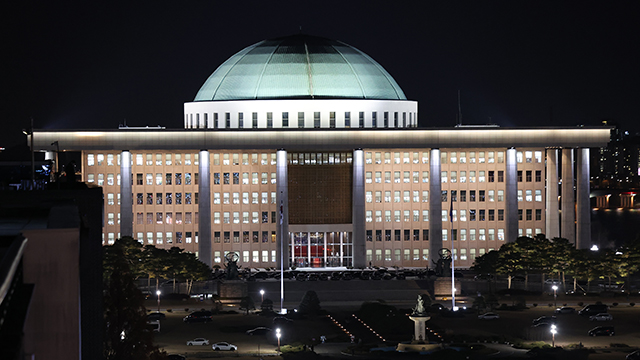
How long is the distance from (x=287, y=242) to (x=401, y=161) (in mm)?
18913

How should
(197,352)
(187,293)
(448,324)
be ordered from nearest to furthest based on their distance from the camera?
(197,352)
(448,324)
(187,293)

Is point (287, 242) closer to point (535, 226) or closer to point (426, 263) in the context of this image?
point (426, 263)

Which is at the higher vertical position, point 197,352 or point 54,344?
point 54,344

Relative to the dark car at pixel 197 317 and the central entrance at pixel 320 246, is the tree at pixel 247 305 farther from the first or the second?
the central entrance at pixel 320 246

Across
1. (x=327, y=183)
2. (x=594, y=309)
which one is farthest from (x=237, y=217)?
(x=594, y=309)

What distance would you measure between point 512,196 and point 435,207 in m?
10.3

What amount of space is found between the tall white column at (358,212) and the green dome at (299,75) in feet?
37.8

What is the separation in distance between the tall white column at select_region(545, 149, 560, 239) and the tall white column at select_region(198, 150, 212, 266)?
4463 centimetres

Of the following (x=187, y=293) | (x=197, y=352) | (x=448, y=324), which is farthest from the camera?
(x=187, y=293)

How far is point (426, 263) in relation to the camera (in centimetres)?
15300

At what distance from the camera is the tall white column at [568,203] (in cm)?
15138

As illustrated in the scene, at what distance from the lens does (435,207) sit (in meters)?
151

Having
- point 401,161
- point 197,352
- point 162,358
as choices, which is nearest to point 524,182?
point 401,161

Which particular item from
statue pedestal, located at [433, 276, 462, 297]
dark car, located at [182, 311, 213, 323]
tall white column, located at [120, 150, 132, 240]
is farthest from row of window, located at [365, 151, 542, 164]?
dark car, located at [182, 311, 213, 323]
